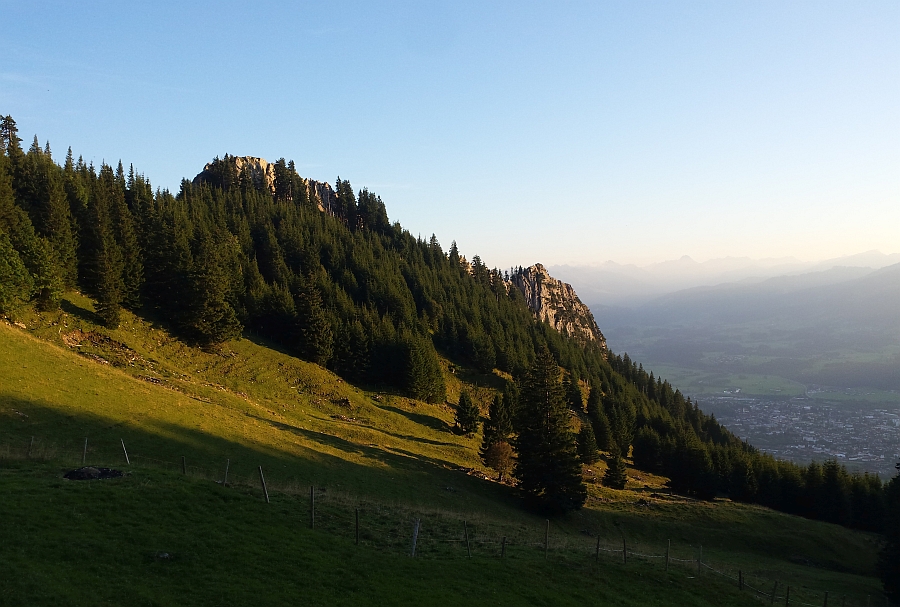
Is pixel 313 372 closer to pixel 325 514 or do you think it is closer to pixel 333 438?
pixel 333 438

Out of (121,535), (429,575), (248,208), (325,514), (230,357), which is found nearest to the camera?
(121,535)

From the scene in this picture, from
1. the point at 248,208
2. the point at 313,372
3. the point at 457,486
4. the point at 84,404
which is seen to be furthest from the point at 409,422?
the point at 248,208

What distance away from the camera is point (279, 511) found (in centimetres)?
2564

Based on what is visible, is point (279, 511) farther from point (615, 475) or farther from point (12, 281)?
point (615, 475)

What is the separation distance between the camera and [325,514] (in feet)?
89.8

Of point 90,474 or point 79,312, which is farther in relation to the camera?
point 79,312

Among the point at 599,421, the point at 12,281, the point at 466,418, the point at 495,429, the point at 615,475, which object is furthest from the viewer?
the point at 599,421

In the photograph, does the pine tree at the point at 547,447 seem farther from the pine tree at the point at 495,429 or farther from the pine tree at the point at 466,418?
the pine tree at the point at 466,418

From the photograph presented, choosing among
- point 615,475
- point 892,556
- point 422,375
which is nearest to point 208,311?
point 422,375

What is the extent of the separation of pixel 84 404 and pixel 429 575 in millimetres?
36018

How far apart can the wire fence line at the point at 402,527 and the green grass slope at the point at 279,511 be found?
244mm

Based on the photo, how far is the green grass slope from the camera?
59.8 ft

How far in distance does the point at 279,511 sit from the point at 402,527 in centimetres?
783

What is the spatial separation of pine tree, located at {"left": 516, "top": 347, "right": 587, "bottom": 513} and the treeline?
28.6 meters
